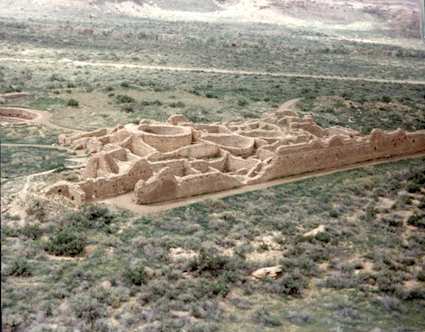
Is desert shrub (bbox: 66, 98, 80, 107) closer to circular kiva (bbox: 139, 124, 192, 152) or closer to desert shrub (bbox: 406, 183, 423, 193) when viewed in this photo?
circular kiva (bbox: 139, 124, 192, 152)

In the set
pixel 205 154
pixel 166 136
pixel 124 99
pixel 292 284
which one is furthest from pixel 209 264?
pixel 124 99

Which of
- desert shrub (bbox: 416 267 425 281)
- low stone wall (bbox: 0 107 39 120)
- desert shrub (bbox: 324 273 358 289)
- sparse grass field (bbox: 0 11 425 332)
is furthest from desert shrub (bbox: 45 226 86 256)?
low stone wall (bbox: 0 107 39 120)

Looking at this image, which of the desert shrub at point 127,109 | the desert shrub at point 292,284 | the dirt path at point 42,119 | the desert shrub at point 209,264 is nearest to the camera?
the desert shrub at point 292,284

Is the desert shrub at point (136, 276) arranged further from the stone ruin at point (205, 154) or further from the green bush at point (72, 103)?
the green bush at point (72, 103)

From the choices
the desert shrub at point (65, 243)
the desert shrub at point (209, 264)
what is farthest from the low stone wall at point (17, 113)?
the desert shrub at point (209, 264)

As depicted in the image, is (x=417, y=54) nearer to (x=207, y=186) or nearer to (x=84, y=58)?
(x=84, y=58)
